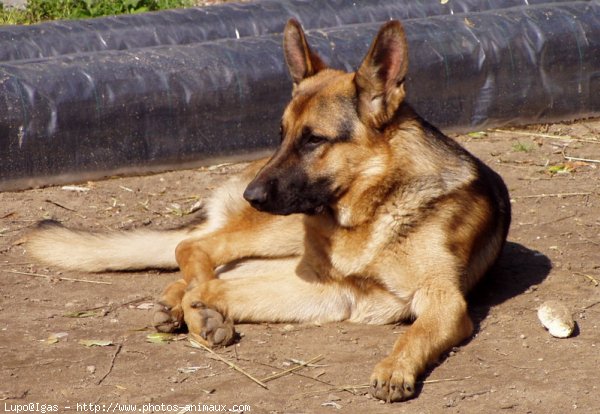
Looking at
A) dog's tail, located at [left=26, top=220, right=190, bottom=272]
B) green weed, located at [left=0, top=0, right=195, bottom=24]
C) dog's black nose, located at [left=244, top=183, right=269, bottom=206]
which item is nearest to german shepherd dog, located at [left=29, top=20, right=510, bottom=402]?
dog's black nose, located at [left=244, top=183, right=269, bottom=206]

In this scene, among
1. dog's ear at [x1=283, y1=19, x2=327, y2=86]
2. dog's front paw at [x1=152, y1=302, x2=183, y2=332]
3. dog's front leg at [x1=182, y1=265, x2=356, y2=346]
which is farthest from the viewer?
dog's ear at [x1=283, y1=19, x2=327, y2=86]

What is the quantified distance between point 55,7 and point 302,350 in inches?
309

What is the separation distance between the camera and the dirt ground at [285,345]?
3.83 metres

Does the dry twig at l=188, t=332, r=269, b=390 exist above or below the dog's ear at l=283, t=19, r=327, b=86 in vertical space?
below

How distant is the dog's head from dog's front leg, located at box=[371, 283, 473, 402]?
661 millimetres

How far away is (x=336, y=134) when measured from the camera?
4504 mm

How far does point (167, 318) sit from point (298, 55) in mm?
1496

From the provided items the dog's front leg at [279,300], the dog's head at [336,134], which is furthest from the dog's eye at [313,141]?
the dog's front leg at [279,300]

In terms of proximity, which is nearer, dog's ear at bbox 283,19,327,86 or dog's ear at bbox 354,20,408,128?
dog's ear at bbox 354,20,408,128

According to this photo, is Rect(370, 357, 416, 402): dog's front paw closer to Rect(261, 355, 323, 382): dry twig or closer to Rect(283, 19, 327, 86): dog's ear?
Rect(261, 355, 323, 382): dry twig

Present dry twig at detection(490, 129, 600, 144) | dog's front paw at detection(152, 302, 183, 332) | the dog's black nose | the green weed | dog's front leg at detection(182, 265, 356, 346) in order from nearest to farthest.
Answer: the dog's black nose, dog's front paw at detection(152, 302, 183, 332), dog's front leg at detection(182, 265, 356, 346), dry twig at detection(490, 129, 600, 144), the green weed

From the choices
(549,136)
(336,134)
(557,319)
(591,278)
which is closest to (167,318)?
(336,134)

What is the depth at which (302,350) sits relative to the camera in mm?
4395

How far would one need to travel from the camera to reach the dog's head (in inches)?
173
